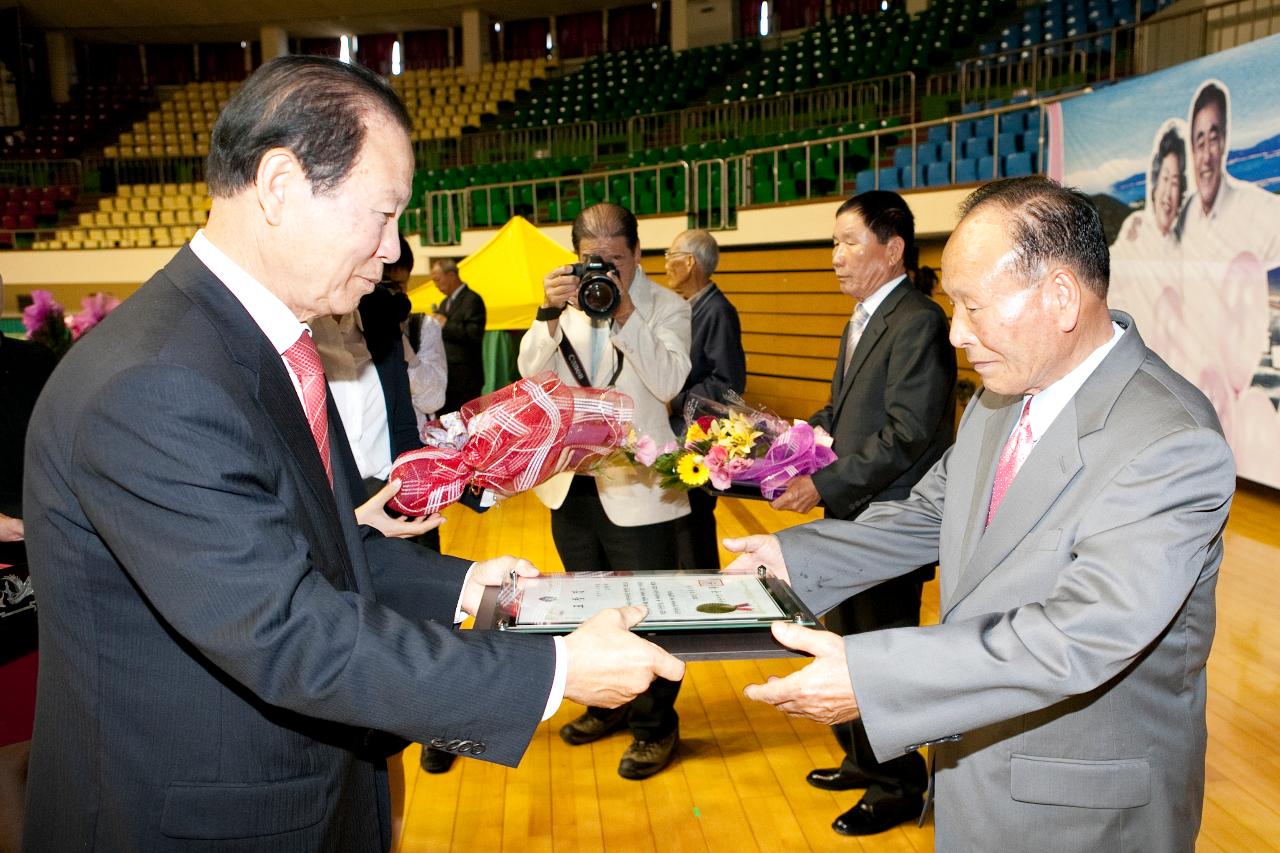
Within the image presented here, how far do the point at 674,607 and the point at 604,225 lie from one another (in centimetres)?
167

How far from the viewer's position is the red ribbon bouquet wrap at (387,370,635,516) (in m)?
2.10

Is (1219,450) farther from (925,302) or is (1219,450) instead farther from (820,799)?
(820,799)

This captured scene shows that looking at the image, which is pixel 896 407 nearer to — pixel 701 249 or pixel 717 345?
pixel 717 345

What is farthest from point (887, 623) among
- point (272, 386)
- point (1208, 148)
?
point (1208, 148)

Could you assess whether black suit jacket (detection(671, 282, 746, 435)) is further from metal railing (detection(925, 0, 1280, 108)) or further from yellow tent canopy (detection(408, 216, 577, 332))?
metal railing (detection(925, 0, 1280, 108))

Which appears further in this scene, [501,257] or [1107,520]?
[501,257]

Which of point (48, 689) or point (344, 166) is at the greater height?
point (344, 166)

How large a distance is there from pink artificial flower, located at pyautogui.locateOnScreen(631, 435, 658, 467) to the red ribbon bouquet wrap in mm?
172

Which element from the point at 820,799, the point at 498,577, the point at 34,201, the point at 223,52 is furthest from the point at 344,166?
the point at 223,52

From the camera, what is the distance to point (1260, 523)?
18.5 feet

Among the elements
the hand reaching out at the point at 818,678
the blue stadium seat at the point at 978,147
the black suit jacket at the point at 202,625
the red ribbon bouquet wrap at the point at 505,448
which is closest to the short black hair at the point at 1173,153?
the blue stadium seat at the point at 978,147

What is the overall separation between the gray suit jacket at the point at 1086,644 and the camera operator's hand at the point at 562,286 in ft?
5.16

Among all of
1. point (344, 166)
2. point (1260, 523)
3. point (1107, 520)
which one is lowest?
point (1260, 523)

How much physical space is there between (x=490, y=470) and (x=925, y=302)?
4.27 ft
